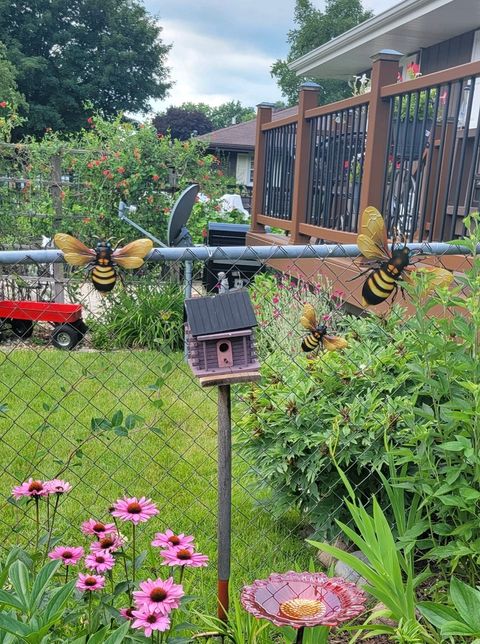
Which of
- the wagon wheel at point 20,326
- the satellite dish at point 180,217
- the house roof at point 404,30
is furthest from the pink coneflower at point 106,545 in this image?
the house roof at point 404,30

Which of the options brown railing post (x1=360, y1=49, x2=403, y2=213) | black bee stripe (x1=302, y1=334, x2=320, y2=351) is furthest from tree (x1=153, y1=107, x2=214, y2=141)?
black bee stripe (x1=302, y1=334, x2=320, y2=351)

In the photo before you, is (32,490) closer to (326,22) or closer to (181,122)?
(326,22)

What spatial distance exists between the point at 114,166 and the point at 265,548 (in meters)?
6.08

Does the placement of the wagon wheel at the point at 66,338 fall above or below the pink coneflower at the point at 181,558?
below

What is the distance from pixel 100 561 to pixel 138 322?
170 inches

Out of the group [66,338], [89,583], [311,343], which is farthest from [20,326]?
[89,583]

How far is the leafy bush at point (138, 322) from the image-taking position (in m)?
5.56

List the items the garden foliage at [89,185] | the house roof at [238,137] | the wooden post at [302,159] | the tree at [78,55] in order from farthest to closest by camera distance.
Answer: the tree at [78,55] < the house roof at [238,137] < the garden foliage at [89,185] < the wooden post at [302,159]

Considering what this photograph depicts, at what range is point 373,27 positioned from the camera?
9.38 m

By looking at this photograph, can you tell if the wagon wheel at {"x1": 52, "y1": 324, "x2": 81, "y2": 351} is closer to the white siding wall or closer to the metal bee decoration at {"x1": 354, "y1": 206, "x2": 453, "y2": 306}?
the metal bee decoration at {"x1": 354, "y1": 206, "x2": 453, "y2": 306}

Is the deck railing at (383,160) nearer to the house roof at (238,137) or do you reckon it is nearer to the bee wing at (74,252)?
the bee wing at (74,252)

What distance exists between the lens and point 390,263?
1.76 m

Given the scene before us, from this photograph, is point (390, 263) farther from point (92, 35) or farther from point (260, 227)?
point (92, 35)

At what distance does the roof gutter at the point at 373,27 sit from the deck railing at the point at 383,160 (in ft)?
10.3
